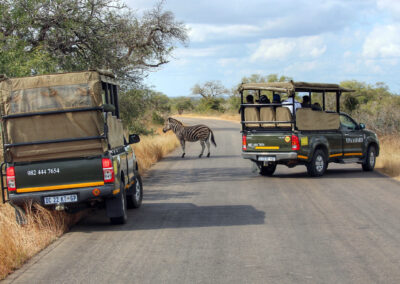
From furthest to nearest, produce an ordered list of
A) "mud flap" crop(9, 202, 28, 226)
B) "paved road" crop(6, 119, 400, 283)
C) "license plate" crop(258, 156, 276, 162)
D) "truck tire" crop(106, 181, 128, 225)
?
1. "license plate" crop(258, 156, 276, 162)
2. "truck tire" crop(106, 181, 128, 225)
3. "mud flap" crop(9, 202, 28, 226)
4. "paved road" crop(6, 119, 400, 283)

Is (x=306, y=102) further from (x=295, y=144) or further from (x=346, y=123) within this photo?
(x=295, y=144)

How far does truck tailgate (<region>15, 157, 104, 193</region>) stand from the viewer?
918 cm

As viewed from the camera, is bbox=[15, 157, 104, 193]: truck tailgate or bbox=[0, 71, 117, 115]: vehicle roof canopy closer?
bbox=[15, 157, 104, 193]: truck tailgate

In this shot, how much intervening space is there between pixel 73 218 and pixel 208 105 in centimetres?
7721

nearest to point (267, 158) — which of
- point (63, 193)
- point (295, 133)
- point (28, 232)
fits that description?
point (295, 133)

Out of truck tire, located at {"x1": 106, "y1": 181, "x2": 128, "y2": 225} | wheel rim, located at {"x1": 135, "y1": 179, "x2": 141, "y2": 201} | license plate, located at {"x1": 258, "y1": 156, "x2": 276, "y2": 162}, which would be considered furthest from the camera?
license plate, located at {"x1": 258, "y1": 156, "x2": 276, "y2": 162}

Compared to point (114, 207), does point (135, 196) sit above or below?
below

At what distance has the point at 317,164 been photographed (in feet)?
53.6

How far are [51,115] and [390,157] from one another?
1292cm

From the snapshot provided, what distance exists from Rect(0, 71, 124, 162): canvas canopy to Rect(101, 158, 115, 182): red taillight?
1.11 feet

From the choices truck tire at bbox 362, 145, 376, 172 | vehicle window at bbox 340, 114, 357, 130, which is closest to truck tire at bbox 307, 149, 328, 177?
vehicle window at bbox 340, 114, 357, 130

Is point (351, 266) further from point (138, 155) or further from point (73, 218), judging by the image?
point (138, 155)

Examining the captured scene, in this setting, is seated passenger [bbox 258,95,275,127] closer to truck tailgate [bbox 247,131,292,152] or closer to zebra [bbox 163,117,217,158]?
truck tailgate [bbox 247,131,292,152]

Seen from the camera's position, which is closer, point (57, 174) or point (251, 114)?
point (57, 174)
